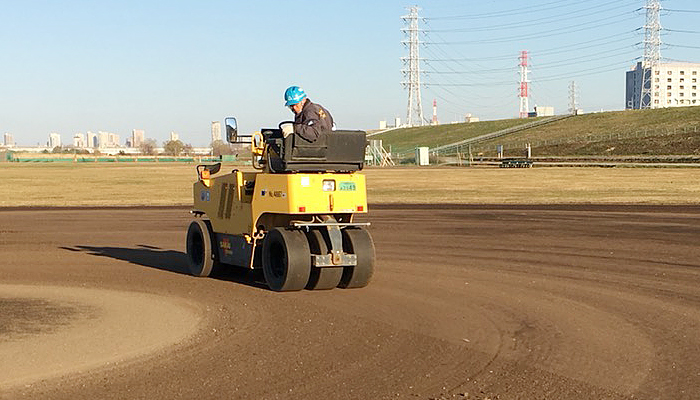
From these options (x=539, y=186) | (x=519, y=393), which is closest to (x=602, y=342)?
(x=519, y=393)

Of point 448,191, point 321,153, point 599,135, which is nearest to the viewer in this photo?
point 321,153

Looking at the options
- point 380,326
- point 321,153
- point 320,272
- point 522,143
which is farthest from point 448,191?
point 522,143

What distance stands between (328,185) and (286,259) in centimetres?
112

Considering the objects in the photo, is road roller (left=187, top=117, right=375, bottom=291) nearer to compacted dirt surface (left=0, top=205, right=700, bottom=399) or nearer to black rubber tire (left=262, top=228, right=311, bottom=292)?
black rubber tire (left=262, top=228, right=311, bottom=292)

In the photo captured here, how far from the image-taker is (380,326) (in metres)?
9.86

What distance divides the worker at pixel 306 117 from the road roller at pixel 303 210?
84 millimetres

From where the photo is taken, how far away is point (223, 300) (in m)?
11.7

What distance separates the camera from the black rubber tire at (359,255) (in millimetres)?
12234

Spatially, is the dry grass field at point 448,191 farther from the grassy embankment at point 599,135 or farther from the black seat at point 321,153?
the grassy embankment at point 599,135

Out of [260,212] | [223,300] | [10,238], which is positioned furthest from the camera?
[10,238]

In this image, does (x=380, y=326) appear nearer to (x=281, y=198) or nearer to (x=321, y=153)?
(x=281, y=198)

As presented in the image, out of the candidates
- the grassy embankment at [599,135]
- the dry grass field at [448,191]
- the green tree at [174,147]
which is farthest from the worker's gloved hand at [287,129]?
the green tree at [174,147]

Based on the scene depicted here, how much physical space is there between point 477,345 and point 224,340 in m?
2.51

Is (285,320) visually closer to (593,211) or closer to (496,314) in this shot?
(496,314)
